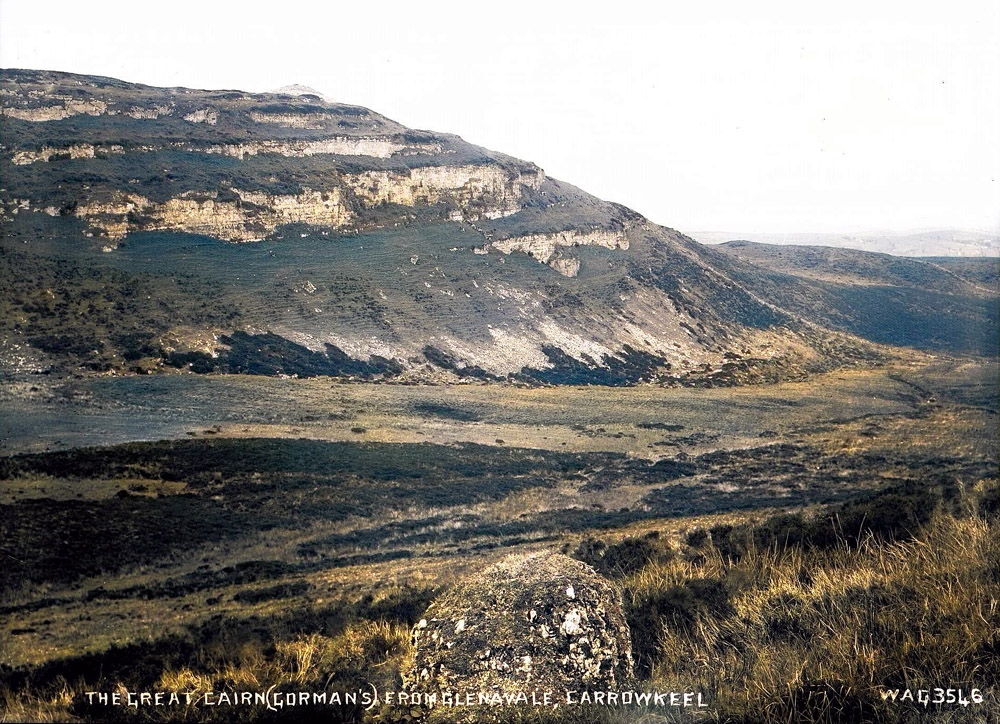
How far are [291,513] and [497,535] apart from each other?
15.5ft

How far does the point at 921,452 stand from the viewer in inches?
878

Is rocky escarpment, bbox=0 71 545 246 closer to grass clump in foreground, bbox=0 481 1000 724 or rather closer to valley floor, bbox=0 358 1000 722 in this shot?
valley floor, bbox=0 358 1000 722

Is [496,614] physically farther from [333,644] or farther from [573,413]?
[573,413]

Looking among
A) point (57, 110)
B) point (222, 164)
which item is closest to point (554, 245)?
point (222, 164)

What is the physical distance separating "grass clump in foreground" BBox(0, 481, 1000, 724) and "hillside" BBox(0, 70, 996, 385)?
24.5 m

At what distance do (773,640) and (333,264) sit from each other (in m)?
42.5

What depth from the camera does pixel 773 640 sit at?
565cm

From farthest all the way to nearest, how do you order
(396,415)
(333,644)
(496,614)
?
(396,415)
(333,644)
(496,614)

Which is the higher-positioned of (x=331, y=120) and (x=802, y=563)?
(x=331, y=120)

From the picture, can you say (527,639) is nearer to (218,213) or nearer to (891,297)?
(218,213)

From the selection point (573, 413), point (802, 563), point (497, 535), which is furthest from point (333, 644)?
point (573, 413)

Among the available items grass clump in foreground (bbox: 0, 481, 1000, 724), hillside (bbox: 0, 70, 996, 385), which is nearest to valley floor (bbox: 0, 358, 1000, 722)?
grass clump in foreground (bbox: 0, 481, 1000, 724)

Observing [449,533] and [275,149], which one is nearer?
[449,533]

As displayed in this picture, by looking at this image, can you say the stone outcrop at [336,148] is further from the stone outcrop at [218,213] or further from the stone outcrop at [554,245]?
the stone outcrop at [554,245]
